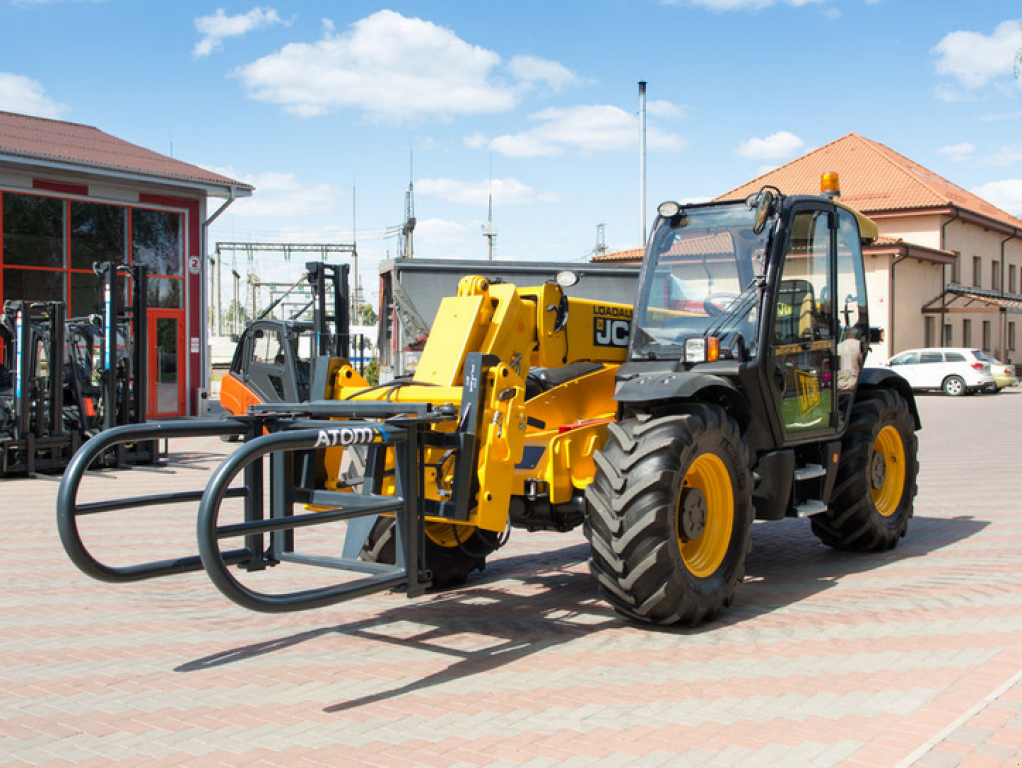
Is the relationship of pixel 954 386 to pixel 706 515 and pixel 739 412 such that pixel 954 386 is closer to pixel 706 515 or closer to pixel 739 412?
pixel 739 412

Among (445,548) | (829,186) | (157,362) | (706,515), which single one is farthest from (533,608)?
(157,362)

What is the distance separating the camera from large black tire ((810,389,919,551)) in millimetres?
7863

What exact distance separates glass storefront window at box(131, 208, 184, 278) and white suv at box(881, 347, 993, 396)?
22.8m

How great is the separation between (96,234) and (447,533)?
18.9 meters

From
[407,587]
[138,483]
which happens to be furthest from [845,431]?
[138,483]

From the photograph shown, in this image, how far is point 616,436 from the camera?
5832 mm

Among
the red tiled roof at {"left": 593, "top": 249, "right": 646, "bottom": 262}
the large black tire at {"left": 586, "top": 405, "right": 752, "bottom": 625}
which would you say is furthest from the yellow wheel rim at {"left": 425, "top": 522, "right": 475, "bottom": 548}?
the red tiled roof at {"left": 593, "top": 249, "right": 646, "bottom": 262}

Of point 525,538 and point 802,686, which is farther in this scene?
point 525,538

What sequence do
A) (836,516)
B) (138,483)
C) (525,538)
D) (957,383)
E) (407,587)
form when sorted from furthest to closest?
(957,383) < (138,483) < (525,538) < (836,516) < (407,587)

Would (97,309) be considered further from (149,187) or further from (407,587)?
(407,587)

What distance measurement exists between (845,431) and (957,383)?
27599 millimetres

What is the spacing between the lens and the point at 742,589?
22.8 feet

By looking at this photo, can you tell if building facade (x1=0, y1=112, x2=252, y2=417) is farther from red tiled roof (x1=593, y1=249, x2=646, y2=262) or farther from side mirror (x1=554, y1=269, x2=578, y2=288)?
red tiled roof (x1=593, y1=249, x2=646, y2=262)

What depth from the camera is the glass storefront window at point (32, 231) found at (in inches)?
822
